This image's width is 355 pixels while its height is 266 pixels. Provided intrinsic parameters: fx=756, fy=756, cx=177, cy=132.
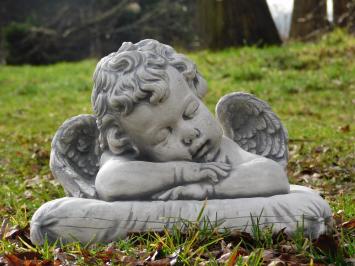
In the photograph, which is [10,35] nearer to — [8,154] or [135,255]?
[8,154]

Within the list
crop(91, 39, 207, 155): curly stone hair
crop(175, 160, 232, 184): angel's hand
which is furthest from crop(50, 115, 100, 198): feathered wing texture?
crop(175, 160, 232, 184): angel's hand

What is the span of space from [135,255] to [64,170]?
1.12m

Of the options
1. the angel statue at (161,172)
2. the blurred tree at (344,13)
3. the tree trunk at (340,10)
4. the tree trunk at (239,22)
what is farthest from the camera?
the tree trunk at (340,10)

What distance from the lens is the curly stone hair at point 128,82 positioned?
186 inches

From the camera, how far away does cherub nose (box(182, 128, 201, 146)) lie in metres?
4.85

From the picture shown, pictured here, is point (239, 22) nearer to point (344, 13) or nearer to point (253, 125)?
point (344, 13)

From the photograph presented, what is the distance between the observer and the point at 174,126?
4.86m

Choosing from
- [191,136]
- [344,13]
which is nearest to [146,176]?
[191,136]

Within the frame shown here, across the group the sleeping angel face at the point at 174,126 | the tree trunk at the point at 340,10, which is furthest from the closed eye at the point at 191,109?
the tree trunk at the point at 340,10

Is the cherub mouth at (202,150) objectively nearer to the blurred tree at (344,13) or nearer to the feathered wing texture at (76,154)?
the feathered wing texture at (76,154)

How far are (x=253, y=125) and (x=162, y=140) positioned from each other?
858 millimetres

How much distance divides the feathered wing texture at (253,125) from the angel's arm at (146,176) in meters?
0.63

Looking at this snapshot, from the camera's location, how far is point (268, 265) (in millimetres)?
3906

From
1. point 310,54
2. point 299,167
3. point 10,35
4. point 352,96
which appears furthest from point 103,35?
point 299,167
